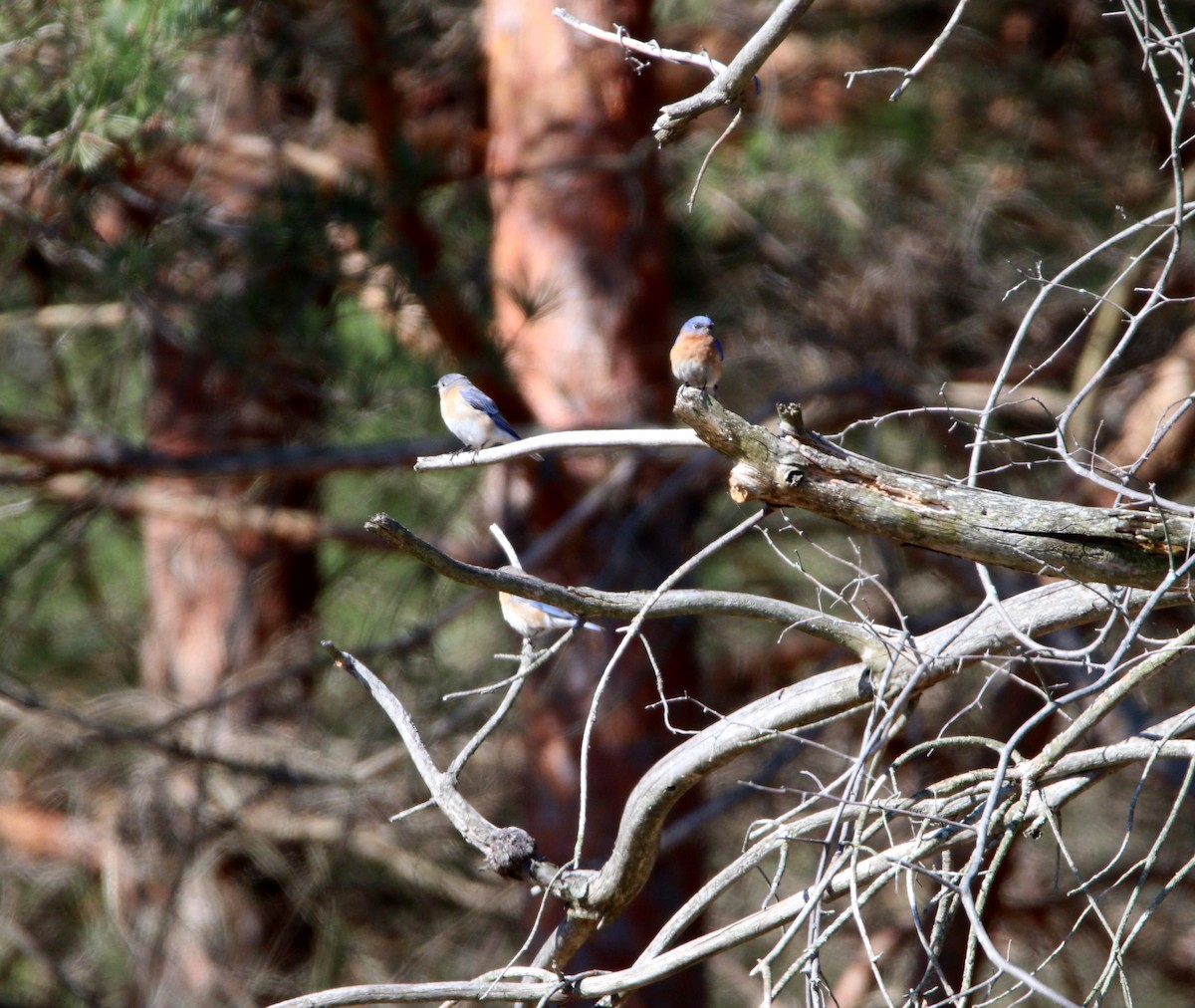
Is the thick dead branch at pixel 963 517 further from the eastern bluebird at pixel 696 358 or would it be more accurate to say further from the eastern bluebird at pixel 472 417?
the eastern bluebird at pixel 472 417

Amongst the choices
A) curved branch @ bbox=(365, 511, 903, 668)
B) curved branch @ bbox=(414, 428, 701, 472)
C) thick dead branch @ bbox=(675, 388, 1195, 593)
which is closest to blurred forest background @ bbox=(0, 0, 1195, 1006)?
curved branch @ bbox=(414, 428, 701, 472)

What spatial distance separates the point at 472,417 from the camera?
13.4 ft

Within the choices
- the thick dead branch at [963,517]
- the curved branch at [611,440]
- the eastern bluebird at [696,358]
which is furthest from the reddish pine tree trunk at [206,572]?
the thick dead branch at [963,517]

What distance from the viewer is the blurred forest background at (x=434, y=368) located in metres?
4.82

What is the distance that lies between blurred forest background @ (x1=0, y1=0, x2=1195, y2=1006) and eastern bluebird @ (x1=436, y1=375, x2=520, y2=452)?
549 mm

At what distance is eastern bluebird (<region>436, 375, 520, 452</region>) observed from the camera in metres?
4.06

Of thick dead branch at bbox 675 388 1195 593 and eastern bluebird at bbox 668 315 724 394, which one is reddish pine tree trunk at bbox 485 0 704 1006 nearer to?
eastern bluebird at bbox 668 315 724 394

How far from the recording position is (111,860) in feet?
19.1

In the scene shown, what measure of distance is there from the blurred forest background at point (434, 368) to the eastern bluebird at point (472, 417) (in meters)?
0.55

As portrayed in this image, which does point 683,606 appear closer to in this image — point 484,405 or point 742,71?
point 742,71

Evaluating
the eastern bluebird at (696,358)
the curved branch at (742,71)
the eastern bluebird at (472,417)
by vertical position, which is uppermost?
the curved branch at (742,71)

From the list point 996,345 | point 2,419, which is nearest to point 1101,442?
point 996,345

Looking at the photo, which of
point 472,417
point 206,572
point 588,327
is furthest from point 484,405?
point 206,572

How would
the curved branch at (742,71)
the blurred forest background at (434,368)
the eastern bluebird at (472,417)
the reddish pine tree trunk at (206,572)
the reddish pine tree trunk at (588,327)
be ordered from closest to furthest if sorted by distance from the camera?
the curved branch at (742,71) → the eastern bluebird at (472,417) → the blurred forest background at (434,368) → the reddish pine tree trunk at (588,327) → the reddish pine tree trunk at (206,572)
